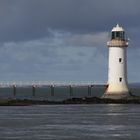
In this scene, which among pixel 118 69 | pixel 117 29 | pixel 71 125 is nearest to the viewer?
pixel 71 125

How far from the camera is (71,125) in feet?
171

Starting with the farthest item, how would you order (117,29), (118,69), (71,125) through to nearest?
(117,29)
(118,69)
(71,125)

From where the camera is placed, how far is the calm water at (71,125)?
147 feet

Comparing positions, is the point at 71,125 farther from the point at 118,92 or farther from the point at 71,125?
the point at 118,92

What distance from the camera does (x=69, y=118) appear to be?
194ft

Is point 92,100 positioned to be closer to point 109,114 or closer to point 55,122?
point 109,114

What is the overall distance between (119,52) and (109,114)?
18.7 metres

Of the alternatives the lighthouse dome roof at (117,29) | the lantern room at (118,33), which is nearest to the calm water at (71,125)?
the lantern room at (118,33)

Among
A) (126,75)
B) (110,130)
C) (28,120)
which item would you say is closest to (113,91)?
(126,75)

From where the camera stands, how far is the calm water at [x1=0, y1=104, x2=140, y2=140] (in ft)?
147

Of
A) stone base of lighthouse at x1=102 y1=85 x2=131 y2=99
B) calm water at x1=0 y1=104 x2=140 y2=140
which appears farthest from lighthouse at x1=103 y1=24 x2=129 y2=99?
calm water at x1=0 y1=104 x2=140 y2=140

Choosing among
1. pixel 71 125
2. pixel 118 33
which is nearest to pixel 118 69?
pixel 118 33

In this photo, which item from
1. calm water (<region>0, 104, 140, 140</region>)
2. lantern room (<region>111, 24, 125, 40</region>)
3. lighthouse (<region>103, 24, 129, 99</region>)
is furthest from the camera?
lantern room (<region>111, 24, 125, 40</region>)

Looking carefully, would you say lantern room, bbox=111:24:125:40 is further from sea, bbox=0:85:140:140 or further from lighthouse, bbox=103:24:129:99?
sea, bbox=0:85:140:140
